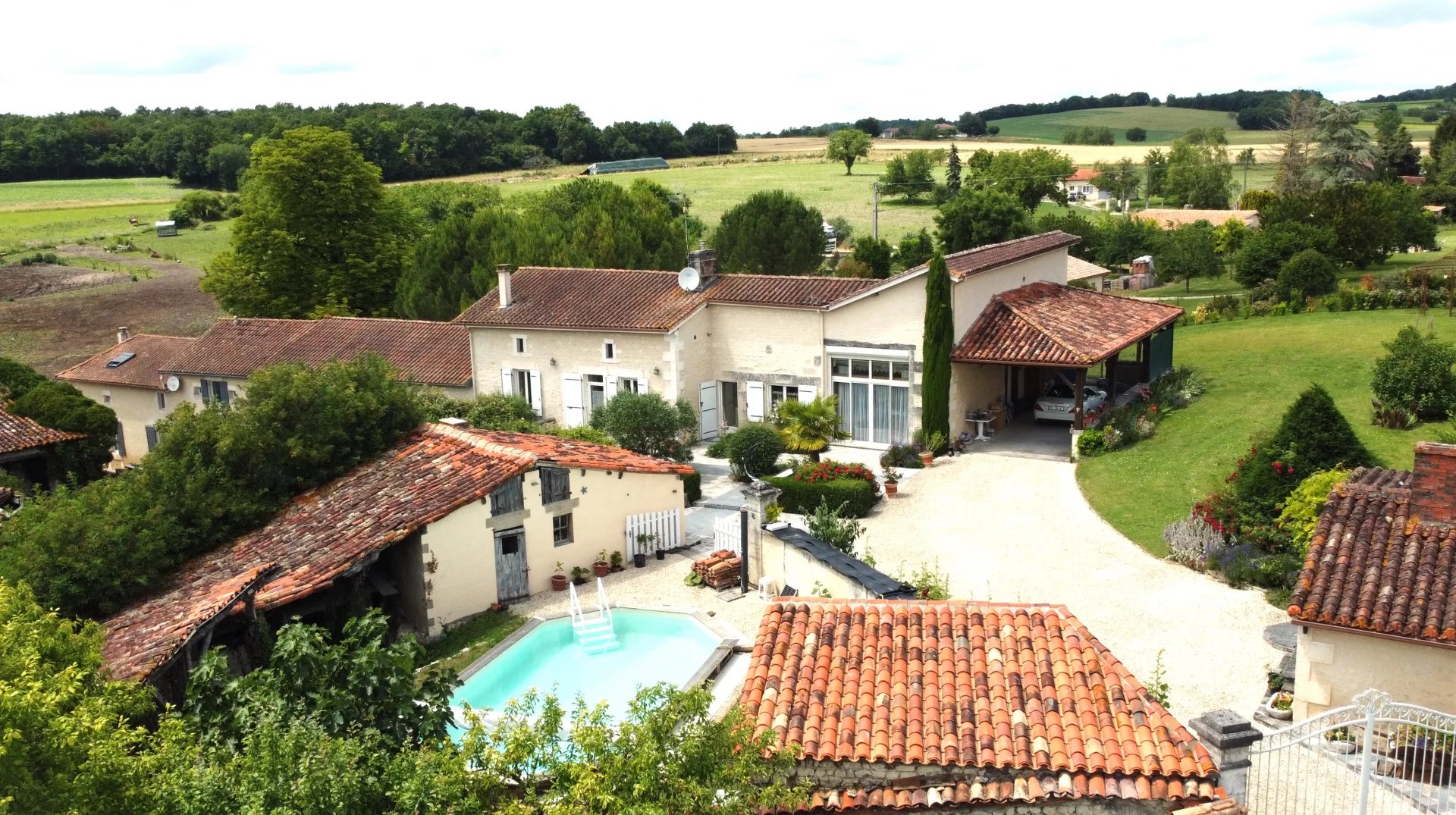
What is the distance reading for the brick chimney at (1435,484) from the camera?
14703 millimetres

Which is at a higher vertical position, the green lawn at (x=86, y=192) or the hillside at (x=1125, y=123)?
the hillside at (x=1125, y=123)

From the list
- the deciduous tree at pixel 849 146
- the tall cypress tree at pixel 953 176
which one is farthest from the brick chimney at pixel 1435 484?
the deciduous tree at pixel 849 146

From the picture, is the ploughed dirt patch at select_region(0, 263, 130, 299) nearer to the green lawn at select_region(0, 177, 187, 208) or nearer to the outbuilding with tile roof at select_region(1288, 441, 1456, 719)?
the green lawn at select_region(0, 177, 187, 208)

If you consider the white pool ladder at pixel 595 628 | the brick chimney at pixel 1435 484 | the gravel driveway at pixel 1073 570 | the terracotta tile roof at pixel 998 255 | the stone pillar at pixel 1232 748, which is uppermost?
the terracotta tile roof at pixel 998 255

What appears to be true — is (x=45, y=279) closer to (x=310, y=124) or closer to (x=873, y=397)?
(x=310, y=124)

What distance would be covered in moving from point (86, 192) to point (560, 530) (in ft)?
312

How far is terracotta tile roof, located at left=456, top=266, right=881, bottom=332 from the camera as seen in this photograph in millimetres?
33500

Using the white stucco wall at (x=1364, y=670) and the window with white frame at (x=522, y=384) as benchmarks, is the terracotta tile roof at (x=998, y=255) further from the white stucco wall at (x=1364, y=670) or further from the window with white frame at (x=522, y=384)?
the white stucco wall at (x=1364, y=670)

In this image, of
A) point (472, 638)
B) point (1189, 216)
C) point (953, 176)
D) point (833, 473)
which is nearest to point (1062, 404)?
point (833, 473)

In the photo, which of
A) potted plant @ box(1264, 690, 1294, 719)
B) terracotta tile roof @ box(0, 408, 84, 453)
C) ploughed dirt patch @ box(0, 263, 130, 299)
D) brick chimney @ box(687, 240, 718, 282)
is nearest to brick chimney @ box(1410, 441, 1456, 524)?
potted plant @ box(1264, 690, 1294, 719)

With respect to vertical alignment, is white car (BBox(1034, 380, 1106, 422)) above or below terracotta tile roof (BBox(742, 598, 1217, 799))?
below

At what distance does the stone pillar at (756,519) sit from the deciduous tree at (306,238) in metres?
34.6

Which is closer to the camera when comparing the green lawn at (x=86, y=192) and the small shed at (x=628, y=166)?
the green lawn at (x=86, y=192)

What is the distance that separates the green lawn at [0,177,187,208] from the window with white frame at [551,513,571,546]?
86.8 m
